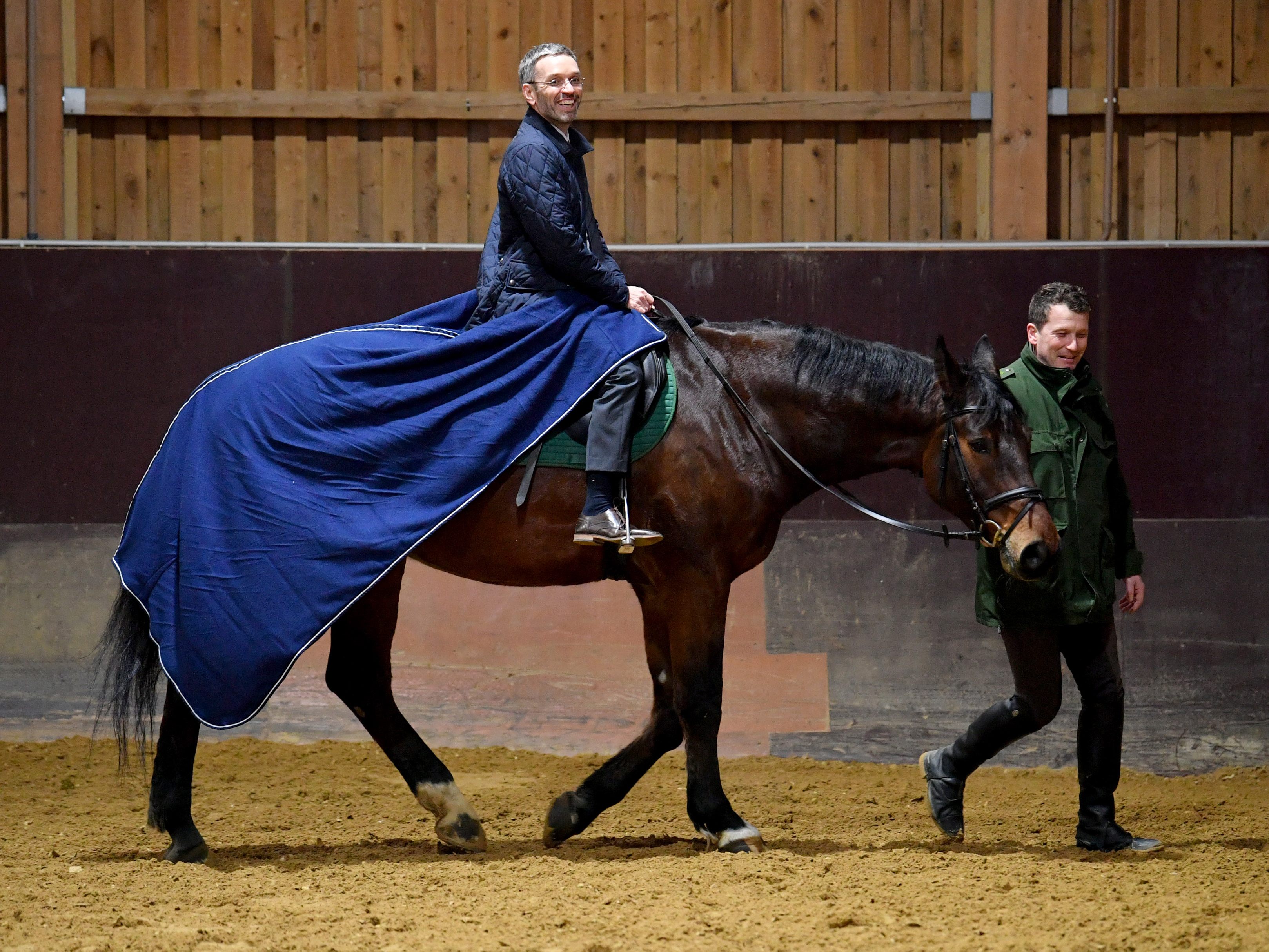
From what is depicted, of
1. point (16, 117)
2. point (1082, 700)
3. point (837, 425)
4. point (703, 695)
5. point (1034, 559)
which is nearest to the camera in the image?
point (1034, 559)

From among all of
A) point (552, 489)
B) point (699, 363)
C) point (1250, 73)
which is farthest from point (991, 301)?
point (552, 489)

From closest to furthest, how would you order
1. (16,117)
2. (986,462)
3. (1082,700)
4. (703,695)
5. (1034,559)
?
(1034,559), (986,462), (703,695), (1082,700), (16,117)

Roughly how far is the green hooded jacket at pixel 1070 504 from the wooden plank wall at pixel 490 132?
8.34 feet

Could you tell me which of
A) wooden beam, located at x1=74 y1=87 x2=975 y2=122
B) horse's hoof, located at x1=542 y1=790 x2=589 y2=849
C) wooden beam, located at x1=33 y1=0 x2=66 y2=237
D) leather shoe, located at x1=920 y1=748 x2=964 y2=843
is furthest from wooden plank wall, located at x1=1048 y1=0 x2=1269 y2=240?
wooden beam, located at x1=33 y1=0 x2=66 y2=237

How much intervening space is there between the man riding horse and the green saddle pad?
78 mm

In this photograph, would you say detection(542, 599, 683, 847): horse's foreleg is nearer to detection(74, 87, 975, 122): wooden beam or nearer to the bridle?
the bridle

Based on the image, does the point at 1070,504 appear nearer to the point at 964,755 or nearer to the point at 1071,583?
the point at 1071,583

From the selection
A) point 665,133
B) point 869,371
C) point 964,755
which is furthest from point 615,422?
point 665,133

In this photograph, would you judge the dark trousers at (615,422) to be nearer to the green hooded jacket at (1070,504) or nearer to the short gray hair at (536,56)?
the short gray hair at (536,56)

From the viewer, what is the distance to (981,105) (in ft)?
22.4

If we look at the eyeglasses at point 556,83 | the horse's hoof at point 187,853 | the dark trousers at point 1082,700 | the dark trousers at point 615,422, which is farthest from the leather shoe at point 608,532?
the horse's hoof at point 187,853

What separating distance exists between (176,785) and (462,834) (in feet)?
3.03

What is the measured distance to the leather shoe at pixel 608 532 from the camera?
4.25 m

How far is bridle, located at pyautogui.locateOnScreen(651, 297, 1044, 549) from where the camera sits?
4.25 metres
